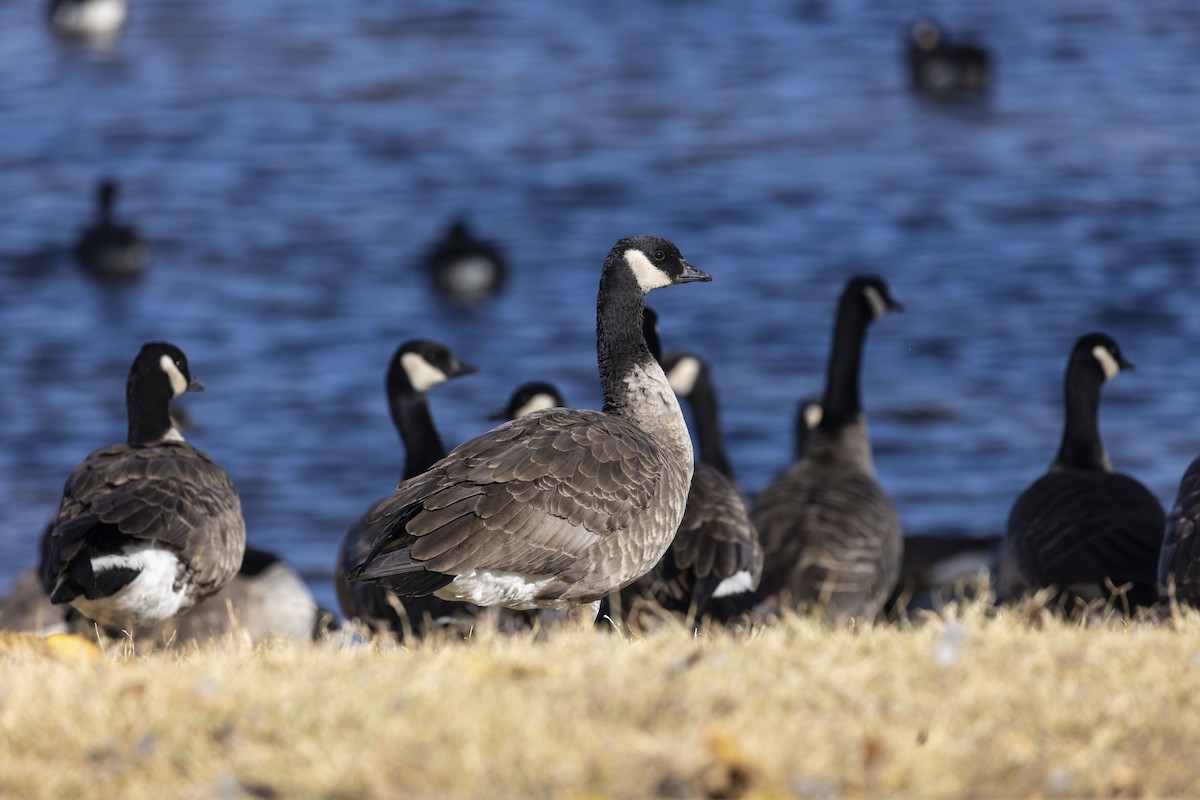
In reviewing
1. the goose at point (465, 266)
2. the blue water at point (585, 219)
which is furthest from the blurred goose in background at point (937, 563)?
the goose at point (465, 266)

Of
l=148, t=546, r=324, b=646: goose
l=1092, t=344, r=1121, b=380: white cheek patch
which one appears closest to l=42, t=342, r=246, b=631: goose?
l=148, t=546, r=324, b=646: goose

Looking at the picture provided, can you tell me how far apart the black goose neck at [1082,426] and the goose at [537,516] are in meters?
4.59

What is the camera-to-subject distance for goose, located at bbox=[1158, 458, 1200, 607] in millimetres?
7930

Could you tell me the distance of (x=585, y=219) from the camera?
26.1 meters

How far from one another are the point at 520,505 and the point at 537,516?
80 mm

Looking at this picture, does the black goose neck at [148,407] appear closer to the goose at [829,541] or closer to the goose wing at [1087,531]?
the goose at [829,541]

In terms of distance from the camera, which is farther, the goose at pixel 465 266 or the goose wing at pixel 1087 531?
the goose at pixel 465 266

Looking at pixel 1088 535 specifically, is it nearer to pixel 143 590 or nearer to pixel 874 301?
pixel 874 301

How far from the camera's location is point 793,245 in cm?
2469

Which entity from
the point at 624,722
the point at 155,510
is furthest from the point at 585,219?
the point at 624,722

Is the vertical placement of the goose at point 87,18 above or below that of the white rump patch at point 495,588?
above

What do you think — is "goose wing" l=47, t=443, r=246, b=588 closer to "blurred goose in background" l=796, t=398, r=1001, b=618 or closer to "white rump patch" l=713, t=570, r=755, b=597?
"white rump patch" l=713, t=570, r=755, b=597

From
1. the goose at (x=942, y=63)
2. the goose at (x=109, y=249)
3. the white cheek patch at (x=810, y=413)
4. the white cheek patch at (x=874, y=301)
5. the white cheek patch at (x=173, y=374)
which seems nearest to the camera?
the white cheek patch at (x=173, y=374)

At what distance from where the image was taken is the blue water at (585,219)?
62.3ft
